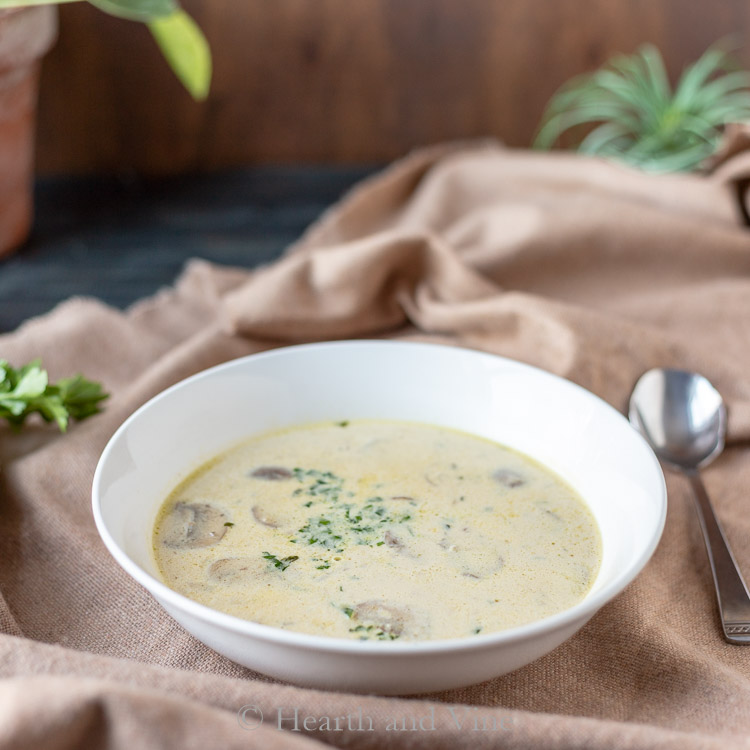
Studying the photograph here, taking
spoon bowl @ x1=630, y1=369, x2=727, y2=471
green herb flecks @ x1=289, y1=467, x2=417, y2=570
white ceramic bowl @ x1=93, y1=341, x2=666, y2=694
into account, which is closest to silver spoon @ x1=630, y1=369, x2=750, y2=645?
spoon bowl @ x1=630, y1=369, x2=727, y2=471

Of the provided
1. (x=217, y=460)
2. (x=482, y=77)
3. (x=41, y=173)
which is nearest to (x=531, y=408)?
(x=217, y=460)

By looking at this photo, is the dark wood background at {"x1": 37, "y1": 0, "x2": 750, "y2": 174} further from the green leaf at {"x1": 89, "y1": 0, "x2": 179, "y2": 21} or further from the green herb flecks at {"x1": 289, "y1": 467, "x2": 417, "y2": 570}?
the green herb flecks at {"x1": 289, "y1": 467, "x2": 417, "y2": 570}

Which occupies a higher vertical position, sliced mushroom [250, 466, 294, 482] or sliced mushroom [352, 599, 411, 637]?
sliced mushroom [352, 599, 411, 637]

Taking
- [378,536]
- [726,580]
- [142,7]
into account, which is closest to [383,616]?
[378,536]

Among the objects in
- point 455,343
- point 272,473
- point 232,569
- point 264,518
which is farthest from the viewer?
point 455,343

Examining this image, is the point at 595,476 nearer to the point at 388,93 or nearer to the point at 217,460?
the point at 217,460

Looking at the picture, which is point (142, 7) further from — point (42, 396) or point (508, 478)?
point (508, 478)
